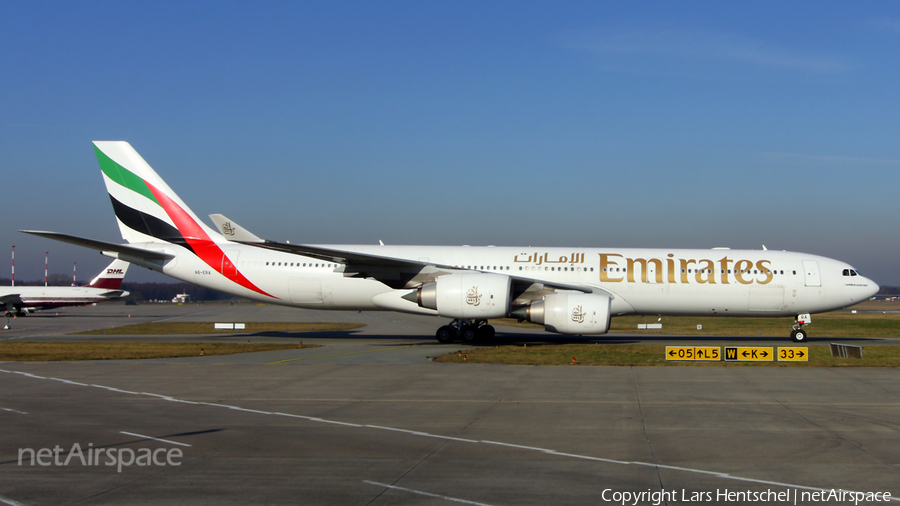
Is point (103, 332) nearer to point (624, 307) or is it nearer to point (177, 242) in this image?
point (177, 242)

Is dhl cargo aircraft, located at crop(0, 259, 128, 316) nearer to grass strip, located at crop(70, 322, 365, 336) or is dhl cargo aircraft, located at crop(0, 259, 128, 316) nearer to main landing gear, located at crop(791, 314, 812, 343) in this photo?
grass strip, located at crop(70, 322, 365, 336)

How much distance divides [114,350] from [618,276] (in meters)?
18.0

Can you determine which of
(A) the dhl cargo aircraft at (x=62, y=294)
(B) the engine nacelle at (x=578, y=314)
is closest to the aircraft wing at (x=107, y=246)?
(B) the engine nacelle at (x=578, y=314)

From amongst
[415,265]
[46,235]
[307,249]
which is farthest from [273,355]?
[46,235]

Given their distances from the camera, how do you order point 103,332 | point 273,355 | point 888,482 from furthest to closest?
point 103,332, point 273,355, point 888,482

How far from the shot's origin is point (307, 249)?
77.7 feet

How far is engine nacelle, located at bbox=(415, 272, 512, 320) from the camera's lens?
23.0 metres

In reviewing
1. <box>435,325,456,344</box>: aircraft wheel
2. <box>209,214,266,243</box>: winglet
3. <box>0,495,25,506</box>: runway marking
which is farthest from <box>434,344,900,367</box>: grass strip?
<box>0,495,25,506</box>: runway marking

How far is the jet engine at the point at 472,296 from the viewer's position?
2305 cm

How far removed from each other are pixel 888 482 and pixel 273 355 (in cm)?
1654

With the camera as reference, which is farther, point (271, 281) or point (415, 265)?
point (271, 281)

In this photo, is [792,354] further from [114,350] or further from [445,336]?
[114,350]

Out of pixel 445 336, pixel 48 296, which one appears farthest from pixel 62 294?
pixel 445 336

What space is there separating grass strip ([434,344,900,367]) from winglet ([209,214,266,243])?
8.94 m
